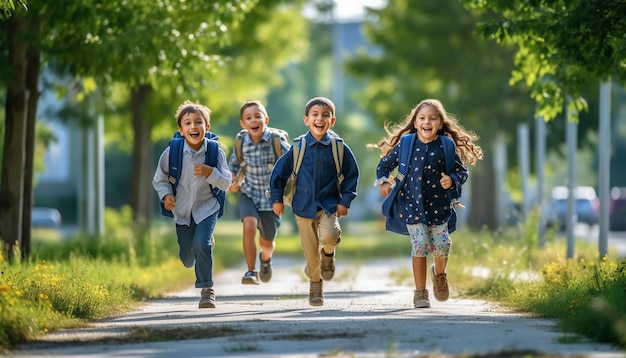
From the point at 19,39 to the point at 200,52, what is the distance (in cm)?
218

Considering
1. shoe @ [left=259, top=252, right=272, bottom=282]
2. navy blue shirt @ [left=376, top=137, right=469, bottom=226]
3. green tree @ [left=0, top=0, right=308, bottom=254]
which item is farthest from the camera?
green tree @ [left=0, top=0, right=308, bottom=254]

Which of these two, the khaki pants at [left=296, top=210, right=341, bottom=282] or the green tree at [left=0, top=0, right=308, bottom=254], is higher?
the green tree at [left=0, top=0, right=308, bottom=254]

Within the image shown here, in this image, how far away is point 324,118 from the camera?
41.8ft

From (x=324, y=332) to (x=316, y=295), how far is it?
316 centimetres

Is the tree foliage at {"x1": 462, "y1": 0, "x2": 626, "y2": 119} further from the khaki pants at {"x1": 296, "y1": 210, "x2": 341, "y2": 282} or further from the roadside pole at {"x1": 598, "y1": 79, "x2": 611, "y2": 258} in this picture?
the khaki pants at {"x1": 296, "y1": 210, "x2": 341, "y2": 282}

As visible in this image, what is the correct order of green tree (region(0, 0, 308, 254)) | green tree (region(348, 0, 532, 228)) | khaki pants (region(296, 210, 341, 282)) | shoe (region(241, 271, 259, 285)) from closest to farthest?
khaki pants (region(296, 210, 341, 282))
shoe (region(241, 271, 259, 285))
green tree (region(0, 0, 308, 254))
green tree (region(348, 0, 532, 228))

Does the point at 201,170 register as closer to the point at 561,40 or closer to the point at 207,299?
the point at 207,299

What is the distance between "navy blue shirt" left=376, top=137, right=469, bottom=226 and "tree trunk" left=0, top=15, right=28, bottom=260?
21.4 ft

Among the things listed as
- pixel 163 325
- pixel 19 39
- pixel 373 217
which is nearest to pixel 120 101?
pixel 19 39

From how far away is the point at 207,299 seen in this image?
41.8 ft

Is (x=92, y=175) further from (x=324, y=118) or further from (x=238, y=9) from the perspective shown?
(x=324, y=118)

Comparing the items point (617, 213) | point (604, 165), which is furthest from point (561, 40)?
point (617, 213)

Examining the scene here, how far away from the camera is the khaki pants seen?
42.5ft

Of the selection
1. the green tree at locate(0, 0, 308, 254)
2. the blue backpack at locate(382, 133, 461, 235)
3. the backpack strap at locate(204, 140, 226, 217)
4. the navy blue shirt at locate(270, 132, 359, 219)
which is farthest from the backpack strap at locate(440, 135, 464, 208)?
the green tree at locate(0, 0, 308, 254)
